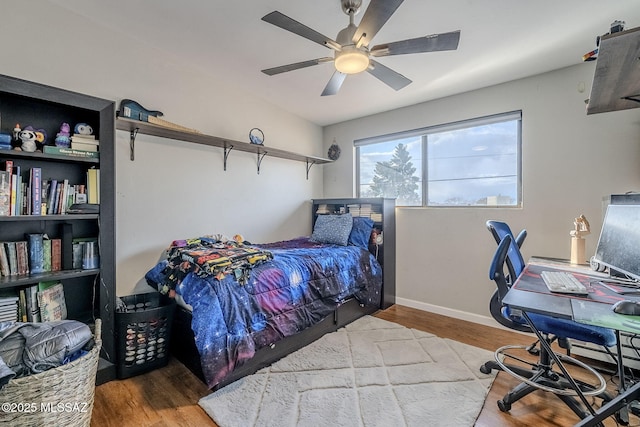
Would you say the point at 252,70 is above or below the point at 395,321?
above

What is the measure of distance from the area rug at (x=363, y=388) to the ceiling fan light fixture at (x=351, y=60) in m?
2.03

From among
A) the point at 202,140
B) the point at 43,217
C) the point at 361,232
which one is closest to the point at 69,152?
the point at 43,217

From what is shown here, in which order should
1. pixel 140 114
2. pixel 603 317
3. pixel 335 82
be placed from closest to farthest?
pixel 603 317
pixel 335 82
pixel 140 114

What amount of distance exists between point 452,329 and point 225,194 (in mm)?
2668

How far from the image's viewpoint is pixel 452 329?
277cm

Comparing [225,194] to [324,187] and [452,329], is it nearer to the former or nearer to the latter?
[324,187]

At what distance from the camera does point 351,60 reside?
5.58ft

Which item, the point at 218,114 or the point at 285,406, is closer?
the point at 285,406

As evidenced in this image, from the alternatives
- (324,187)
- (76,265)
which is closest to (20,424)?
(76,265)

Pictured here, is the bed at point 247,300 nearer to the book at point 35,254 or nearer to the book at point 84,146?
the book at point 35,254

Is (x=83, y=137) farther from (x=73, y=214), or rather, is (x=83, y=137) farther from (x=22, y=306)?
(x=22, y=306)

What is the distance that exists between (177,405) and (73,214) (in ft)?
4.51

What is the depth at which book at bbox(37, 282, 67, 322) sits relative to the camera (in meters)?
1.75

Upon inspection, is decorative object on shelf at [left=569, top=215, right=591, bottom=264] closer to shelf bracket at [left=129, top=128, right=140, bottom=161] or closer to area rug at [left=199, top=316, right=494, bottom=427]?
area rug at [left=199, top=316, right=494, bottom=427]
